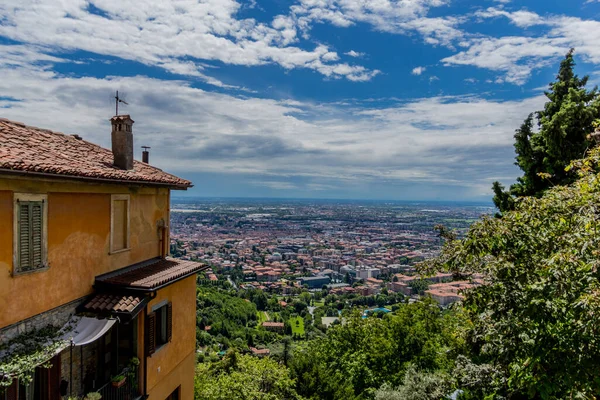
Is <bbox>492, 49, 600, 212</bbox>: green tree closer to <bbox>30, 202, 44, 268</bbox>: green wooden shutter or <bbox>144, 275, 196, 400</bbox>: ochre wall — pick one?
<bbox>144, 275, 196, 400</bbox>: ochre wall

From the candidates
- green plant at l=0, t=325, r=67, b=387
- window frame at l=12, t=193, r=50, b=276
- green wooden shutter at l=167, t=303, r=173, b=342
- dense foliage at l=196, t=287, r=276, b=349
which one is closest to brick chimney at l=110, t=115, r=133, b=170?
window frame at l=12, t=193, r=50, b=276

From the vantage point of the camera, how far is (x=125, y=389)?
25.1 feet

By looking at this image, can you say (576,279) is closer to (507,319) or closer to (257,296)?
(507,319)

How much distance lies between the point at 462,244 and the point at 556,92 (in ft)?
35.4

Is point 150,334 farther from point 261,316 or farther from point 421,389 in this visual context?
point 261,316

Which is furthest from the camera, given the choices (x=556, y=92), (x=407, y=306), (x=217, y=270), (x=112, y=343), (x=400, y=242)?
(x=400, y=242)

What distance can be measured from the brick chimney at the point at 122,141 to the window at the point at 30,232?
2.73 metres

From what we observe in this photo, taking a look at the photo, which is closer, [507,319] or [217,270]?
[507,319]

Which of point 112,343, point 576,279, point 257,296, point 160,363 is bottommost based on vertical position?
point 257,296

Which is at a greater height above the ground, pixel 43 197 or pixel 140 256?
pixel 43 197

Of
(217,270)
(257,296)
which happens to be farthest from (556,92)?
(217,270)

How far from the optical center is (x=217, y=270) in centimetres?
8462

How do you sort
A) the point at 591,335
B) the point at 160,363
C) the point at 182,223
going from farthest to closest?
the point at 182,223
the point at 160,363
the point at 591,335

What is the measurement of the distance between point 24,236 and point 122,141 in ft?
11.9
